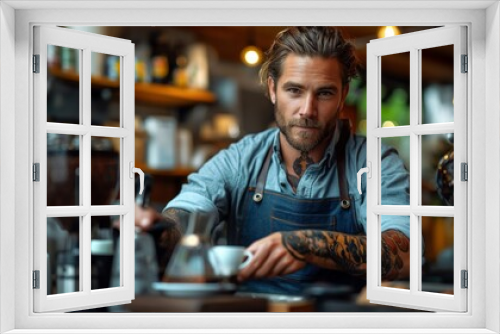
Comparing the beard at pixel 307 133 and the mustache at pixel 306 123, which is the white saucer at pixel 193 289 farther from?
the mustache at pixel 306 123

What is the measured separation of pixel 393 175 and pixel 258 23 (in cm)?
179

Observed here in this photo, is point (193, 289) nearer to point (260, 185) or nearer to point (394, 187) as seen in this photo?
point (260, 185)

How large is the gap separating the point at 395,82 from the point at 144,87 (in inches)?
91.7

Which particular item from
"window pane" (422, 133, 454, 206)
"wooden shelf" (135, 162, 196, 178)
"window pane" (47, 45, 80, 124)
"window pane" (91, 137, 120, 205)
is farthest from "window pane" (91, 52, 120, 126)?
"window pane" (422, 133, 454, 206)

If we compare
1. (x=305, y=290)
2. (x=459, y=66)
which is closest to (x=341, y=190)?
(x=305, y=290)

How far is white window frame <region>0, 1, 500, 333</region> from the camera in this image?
2557mm

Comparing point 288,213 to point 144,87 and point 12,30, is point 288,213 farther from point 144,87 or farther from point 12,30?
point 12,30

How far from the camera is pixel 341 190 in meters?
4.71

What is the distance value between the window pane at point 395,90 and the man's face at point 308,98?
1.21 metres

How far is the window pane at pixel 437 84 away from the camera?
19.7 feet

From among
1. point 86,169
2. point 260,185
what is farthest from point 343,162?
point 86,169

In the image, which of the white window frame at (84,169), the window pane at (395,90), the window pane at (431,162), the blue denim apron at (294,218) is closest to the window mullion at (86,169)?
the white window frame at (84,169)

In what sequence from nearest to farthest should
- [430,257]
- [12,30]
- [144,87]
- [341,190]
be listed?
1. [12,30]
2. [341,190]
3. [144,87]
4. [430,257]

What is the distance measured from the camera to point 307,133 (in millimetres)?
4836
